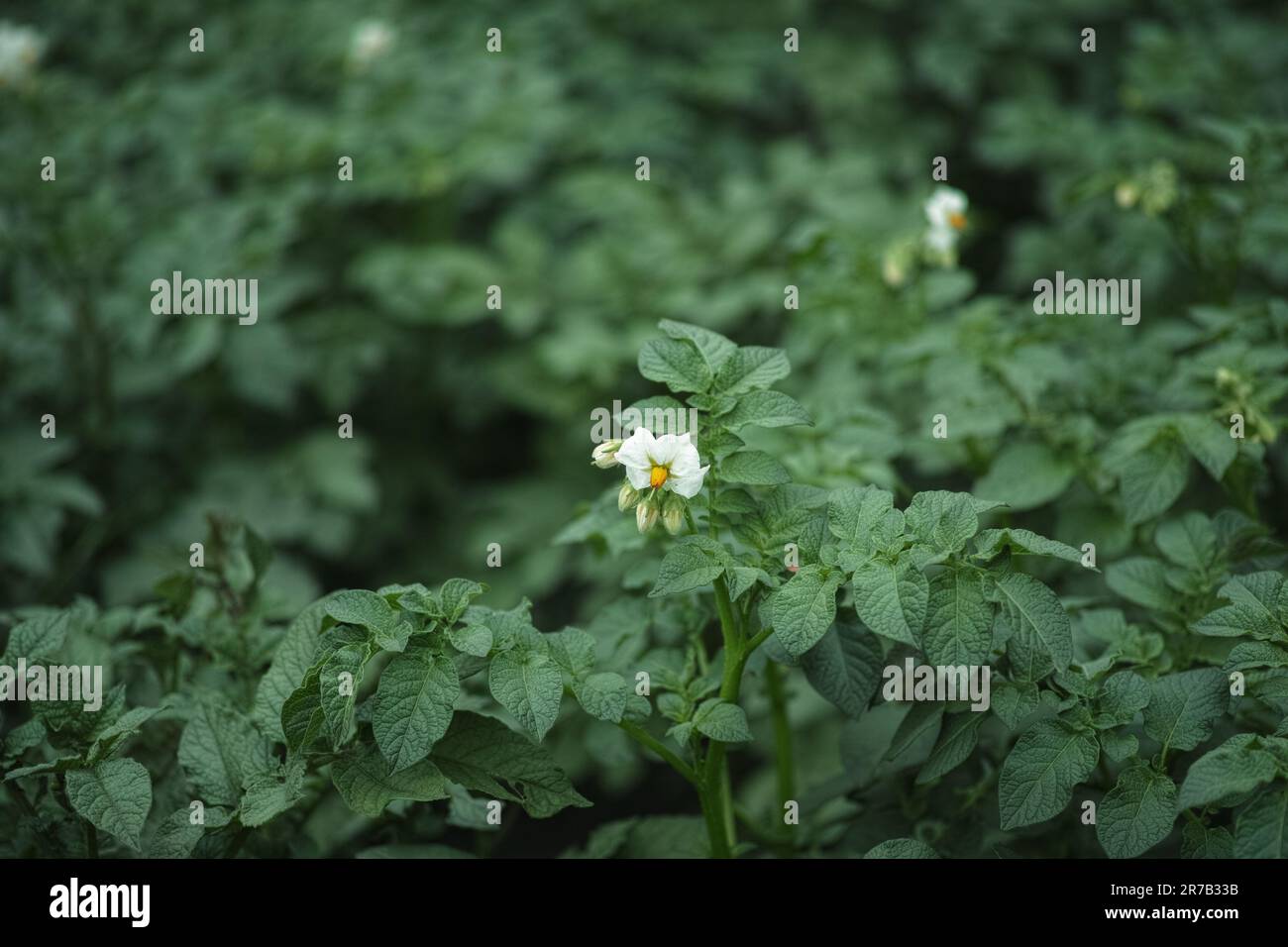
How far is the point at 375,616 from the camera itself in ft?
4.42

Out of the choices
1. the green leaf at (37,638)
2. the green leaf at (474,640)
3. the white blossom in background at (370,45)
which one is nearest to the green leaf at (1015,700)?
the green leaf at (474,640)

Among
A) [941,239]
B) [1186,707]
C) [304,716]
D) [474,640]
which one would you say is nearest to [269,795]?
[304,716]

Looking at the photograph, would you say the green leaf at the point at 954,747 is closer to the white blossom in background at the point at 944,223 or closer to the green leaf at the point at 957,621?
the green leaf at the point at 957,621

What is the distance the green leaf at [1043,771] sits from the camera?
130 cm

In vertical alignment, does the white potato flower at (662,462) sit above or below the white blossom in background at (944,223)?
below

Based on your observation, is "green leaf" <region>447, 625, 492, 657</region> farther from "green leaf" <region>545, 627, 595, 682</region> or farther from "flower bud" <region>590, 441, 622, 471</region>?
"flower bud" <region>590, 441, 622, 471</region>

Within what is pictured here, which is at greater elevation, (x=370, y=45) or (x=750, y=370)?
(x=370, y=45)

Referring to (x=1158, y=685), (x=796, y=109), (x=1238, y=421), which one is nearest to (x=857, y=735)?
(x=1158, y=685)

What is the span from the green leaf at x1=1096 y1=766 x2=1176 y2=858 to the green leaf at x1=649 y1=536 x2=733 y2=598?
54 cm

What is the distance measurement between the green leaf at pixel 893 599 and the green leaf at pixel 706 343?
0.36 metres

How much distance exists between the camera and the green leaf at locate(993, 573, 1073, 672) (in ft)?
4.30

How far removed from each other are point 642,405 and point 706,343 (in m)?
0.14

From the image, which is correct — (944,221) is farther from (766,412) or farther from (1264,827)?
(1264,827)
